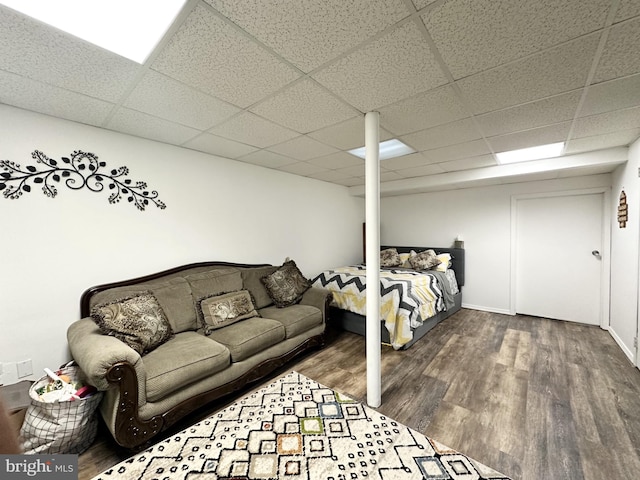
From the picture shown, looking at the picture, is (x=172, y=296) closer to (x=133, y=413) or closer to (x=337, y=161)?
(x=133, y=413)

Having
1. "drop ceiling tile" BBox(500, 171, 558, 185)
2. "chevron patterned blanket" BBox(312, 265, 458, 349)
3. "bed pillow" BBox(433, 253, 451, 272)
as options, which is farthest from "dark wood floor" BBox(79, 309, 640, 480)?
"drop ceiling tile" BBox(500, 171, 558, 185)

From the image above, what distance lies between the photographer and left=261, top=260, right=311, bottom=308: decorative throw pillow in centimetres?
317

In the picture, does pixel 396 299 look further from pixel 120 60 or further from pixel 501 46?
pixel 120 60

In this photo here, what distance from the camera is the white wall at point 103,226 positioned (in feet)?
6.39

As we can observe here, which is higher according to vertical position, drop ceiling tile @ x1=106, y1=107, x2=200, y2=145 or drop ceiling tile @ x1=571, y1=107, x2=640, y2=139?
drop ceiling tile @ x1=106, y1=107, x2=200, y2=145

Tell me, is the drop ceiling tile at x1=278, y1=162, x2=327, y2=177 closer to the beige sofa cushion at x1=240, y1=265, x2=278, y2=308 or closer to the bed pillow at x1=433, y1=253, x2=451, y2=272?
the beige sofa cushion at x1=240, y1=265, x2=278, y2=308

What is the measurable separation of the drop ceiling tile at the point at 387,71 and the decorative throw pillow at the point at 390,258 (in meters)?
3.39

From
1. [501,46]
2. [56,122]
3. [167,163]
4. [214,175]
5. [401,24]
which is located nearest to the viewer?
[401,24]

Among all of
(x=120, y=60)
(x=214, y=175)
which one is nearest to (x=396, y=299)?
(x=214, y=175)

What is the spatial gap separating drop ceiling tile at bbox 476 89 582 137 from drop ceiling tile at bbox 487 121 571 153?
13 cm

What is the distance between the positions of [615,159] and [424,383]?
3.15 metres

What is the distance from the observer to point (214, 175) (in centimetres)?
314

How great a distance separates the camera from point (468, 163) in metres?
3.55

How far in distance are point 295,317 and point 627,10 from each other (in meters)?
2.93
